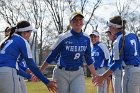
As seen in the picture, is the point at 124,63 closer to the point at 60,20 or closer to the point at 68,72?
the point at 68,72

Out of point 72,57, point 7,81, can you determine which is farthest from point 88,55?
point 7,81

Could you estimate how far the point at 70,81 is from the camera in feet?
29.0

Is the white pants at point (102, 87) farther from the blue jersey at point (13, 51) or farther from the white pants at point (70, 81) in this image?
the blue jersey at point (13, 51)

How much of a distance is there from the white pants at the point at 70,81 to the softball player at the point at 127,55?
67 centimetres

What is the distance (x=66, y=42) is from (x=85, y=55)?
697 millimetres

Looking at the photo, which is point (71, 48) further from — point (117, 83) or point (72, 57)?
point (117, 83)

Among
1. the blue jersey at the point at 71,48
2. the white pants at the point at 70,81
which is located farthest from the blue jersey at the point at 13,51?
the white pants at the point at 70,81

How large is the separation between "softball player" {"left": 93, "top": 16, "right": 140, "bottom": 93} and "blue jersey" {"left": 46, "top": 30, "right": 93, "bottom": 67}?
0.71 metres

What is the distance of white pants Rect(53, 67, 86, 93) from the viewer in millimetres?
8750

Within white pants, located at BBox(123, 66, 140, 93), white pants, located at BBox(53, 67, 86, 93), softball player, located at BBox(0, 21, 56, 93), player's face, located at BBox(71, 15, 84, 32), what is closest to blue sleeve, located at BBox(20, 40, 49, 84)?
softball player, located at BBox(0, 21, 56, 93)

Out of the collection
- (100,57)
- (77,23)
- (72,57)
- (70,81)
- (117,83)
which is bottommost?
(117,83)

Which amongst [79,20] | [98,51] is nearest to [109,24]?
[79,20]

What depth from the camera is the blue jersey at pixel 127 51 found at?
327 inches

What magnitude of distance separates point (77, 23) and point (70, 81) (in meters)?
1.21
